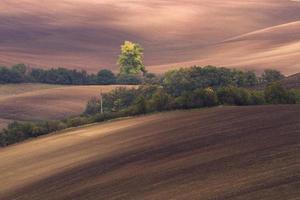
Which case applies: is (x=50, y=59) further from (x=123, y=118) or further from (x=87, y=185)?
(x=87, y=185)

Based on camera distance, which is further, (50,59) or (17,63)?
(50,59)

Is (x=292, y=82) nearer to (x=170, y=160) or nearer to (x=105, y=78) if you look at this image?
(x=170, y=160)

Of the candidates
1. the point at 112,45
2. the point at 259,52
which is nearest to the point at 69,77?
the point at 259,52

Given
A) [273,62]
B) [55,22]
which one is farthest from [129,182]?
[55,22]

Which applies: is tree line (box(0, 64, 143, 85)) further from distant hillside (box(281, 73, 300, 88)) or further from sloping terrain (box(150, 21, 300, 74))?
distant hillside (box(281, 73, 300, 88))

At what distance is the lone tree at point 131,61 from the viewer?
509 ft

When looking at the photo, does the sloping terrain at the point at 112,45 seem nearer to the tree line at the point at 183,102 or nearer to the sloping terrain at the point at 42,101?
the sloping terrain at the point at 42,101

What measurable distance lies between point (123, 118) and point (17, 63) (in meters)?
86.4

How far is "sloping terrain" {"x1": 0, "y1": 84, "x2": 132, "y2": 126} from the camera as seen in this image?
10275cm

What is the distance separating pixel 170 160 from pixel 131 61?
112702mm

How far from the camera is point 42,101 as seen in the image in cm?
11225

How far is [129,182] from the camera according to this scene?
4006 centimetres

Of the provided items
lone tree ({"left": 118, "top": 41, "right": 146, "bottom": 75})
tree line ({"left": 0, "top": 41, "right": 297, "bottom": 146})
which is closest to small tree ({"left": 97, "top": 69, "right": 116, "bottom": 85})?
tree line ({"left": 0, "top": 41, "right": 297, "bottom": 146})

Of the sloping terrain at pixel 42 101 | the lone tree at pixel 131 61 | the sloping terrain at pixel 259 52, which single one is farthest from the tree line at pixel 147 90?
the sloping terrain at pixel 259 52
